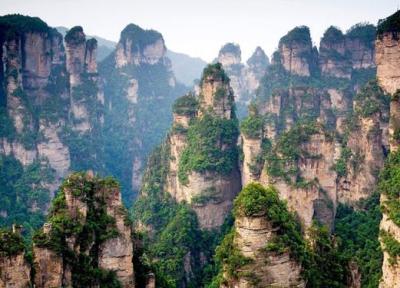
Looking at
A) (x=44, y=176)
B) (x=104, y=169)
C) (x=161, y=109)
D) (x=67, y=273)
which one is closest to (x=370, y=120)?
(x=67, y=273)

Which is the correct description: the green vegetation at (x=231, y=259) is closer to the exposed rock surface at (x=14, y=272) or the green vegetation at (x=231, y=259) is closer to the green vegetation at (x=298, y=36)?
the exposed rock surface at (x=14, y=272)

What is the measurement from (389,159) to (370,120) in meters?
9.37

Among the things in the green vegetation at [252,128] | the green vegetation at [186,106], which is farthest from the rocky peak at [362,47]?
the green vegetation at [252,128]

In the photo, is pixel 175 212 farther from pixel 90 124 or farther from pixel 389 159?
pixel 90 124

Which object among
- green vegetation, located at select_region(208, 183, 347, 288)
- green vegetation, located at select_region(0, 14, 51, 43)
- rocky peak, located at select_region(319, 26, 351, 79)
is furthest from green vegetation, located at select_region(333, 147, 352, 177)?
green vegetation, located at select_region(0, 14, 51, 43)

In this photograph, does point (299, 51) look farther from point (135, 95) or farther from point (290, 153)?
point (290, 153)

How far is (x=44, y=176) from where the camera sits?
6662cm

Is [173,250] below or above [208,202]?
below

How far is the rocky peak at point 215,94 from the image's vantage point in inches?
2101

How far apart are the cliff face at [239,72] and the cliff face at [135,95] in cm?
1635

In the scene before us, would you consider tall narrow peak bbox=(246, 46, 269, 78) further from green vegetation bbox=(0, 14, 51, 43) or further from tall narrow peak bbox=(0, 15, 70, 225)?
green vegetation bbox=(0, 14, 51, 43)

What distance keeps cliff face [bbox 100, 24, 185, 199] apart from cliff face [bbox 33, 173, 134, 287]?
65109mm

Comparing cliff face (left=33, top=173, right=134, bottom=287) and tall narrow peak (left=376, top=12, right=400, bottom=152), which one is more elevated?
tall narrow peak (left=376, top=12, right=400, bottom=152)

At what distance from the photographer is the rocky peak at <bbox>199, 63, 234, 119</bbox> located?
175 feet
